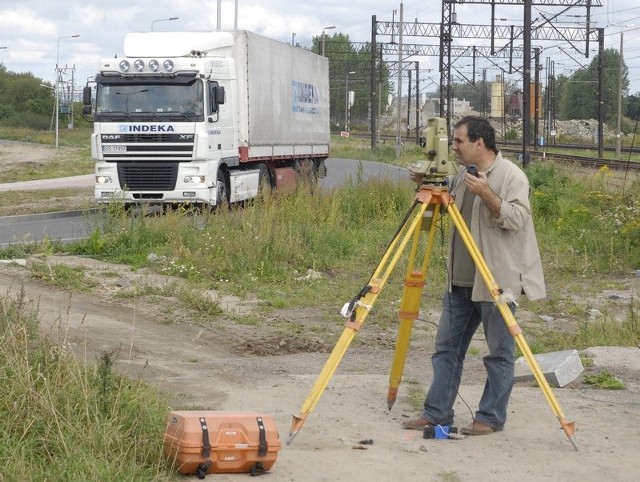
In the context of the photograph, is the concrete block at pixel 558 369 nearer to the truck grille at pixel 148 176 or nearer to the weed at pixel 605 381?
the weed at pixel 605 381

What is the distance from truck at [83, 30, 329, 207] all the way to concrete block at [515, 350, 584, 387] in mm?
12256

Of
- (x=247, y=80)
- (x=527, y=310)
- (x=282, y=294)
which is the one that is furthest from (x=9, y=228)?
(x=527, y=310)

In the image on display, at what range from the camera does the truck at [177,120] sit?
2156 centimetres

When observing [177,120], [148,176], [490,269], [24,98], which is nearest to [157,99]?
[177,120]

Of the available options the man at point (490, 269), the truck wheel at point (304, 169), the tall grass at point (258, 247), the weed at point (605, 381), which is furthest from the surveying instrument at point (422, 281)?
the truck wheel at point (304, 169)

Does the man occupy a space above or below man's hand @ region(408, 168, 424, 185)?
below

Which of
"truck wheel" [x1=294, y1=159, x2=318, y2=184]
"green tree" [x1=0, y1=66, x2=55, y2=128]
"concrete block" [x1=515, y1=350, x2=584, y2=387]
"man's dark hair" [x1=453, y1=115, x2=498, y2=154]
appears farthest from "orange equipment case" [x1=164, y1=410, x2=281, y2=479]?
"green tree" [x1=0, y1=66, x2=55, y2=128]

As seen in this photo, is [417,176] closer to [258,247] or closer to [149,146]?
[258,247]

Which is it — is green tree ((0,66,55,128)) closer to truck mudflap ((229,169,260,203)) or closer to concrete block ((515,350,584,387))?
truck mudflap ((229,169,260,203))

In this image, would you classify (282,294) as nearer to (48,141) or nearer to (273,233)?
(273,233)

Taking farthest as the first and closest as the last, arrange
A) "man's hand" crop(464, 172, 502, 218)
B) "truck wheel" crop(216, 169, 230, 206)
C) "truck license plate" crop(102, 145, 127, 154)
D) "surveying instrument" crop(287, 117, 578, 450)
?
"truck wheel" crop(216, 169, 230, 206) < "truck license plate" crop(102, 145, 127, 154) < "man's hand" crop(464, 172, 502, 218) < "surveying instrument" crop(287, 117, 578, 450)

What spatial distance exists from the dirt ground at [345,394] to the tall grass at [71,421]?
391 mm

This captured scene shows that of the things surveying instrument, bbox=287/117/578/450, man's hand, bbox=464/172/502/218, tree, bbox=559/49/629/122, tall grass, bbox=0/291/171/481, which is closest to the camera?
tall grass, bbox=0/291/171/481

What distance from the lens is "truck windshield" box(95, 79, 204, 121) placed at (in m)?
21.5
